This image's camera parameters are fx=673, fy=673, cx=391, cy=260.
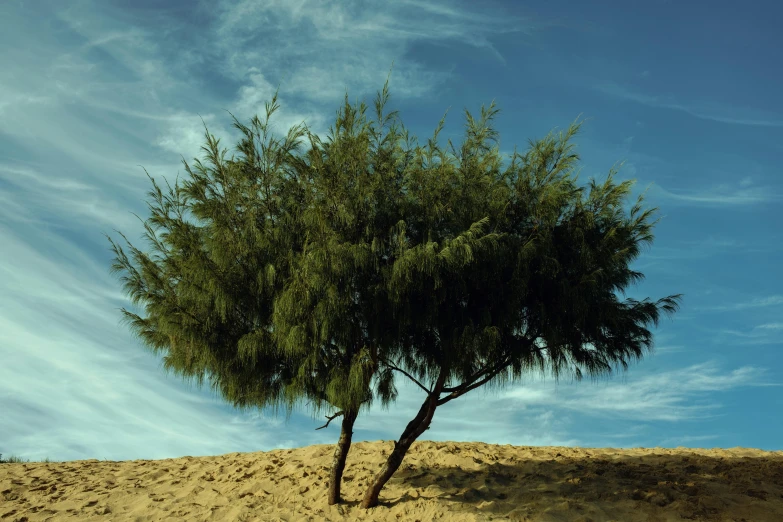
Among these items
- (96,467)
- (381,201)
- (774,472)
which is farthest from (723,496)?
(96,467)

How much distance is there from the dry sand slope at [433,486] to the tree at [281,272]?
4.58ft

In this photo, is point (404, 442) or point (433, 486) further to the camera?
point (433, 486)

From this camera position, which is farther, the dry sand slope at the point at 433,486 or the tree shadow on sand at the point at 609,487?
the dry sand slope at the point at 433,486

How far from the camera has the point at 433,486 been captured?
1182 cm

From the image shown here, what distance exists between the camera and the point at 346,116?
36.4ft

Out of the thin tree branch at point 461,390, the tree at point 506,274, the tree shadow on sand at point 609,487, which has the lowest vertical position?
the tree shadow on sand at point 609,487

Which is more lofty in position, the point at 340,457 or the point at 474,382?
the point at 474,382

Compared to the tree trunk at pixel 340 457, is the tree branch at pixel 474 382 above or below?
above

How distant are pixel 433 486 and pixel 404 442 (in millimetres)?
1480

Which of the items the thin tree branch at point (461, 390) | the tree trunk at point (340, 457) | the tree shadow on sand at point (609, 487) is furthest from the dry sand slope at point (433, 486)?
the thin tree branch at point (461, 390)

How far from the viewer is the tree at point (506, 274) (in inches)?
401

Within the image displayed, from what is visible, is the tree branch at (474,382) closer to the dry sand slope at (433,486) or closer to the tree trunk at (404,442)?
the tree trunk at (404,442)

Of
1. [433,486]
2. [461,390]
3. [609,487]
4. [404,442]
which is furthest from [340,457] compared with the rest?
[609,487]

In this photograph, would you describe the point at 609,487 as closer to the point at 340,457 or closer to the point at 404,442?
the point at 404,442
